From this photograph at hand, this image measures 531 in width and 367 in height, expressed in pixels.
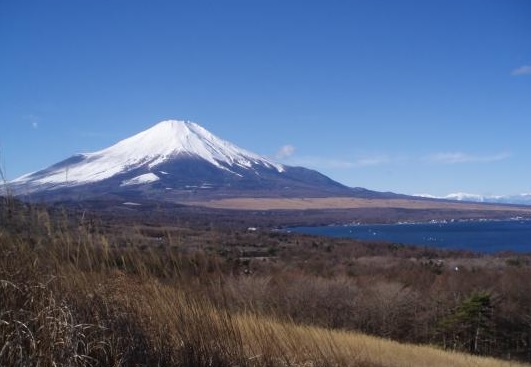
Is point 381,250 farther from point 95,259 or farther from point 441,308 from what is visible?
point 95,259

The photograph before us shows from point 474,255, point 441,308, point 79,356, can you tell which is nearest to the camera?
point 79,356

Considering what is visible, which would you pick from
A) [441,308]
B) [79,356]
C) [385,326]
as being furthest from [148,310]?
[441,308]

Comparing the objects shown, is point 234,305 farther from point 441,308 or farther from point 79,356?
point 441,308

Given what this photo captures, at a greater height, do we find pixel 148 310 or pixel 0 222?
pixel 0 222

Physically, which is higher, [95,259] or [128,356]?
[95,259]

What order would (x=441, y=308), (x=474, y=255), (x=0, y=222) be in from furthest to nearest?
(x=474, y=255), (x=441, y=308), (x=0, y=222)

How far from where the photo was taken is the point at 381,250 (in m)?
83.1

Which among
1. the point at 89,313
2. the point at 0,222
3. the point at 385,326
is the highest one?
the point at 0,222

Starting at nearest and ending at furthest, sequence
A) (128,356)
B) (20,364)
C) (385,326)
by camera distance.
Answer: (20,364) < (128,356) < (385,326)

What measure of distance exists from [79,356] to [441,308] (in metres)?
42.9

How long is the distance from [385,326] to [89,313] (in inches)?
1363

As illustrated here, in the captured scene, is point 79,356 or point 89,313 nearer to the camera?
point 79,356

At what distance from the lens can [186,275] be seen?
16.2 feet

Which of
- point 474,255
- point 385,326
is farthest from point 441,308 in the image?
point 474,255
